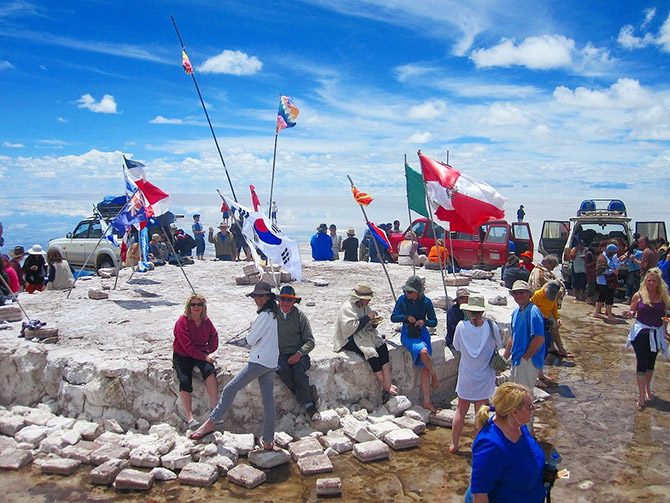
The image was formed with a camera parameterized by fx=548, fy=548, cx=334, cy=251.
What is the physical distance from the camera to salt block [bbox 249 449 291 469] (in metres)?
6.12

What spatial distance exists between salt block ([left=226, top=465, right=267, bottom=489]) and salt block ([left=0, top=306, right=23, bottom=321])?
5.64m

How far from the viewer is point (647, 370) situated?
7.70 m

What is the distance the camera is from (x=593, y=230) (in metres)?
17.5

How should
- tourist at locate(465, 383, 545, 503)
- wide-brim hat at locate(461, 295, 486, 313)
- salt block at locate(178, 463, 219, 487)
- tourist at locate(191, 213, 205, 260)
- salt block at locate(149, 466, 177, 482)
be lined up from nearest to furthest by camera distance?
tourist at locate(465, 383, 545, 503), salt block at locate(178, 463, 219, 487), salt block at locate(149, 466, 177, 482), wide-brim hat at locate(461, 295, 486, 313), tourist at locate(191, 213, 205, 260)

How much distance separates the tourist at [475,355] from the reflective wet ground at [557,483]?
2.24 ft

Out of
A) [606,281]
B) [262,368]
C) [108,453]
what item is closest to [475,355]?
[262,368]

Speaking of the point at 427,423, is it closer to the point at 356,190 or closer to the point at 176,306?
the point at 356,190

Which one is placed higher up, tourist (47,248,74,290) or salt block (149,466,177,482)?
tourist (47,248,74,290)

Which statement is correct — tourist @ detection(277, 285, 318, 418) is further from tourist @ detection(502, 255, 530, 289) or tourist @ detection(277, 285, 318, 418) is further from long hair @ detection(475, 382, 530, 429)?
tourist @ detection(502, 255, 530, 289)

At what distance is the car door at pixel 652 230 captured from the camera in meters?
17.8

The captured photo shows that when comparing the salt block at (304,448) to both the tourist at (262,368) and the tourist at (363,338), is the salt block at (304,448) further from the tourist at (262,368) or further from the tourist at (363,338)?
the tourist at (363,338)

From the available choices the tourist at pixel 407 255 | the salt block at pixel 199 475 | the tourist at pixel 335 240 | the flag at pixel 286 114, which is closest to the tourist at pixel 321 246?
the tourist at pixel 335 240

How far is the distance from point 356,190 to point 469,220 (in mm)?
2160

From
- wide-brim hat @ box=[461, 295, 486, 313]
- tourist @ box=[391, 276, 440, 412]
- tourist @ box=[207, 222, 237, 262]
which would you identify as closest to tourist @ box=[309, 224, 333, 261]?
tourist @ box=[207, 222, 237, 262]
